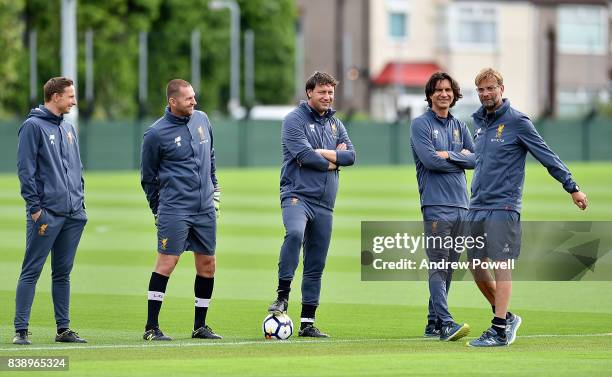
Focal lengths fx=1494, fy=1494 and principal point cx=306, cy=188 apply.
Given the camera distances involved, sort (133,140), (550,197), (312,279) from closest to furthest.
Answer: (312,279), (550,197), (133,140)

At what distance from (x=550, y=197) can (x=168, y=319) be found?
19491 mm

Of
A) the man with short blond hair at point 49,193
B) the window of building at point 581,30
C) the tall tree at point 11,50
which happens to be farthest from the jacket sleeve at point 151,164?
the window of building at point 581,30

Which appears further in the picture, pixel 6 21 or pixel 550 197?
pixel 6 21

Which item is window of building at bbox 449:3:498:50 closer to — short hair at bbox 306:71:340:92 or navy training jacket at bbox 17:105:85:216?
short hair at bbox 306:71:340:92

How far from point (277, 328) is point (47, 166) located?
2068 millimetres

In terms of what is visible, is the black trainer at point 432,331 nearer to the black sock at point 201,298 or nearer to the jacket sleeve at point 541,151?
the jacket sleeve at point 541,151

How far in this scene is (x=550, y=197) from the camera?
31.1 m

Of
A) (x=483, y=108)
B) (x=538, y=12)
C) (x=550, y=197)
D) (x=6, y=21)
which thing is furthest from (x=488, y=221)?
(x=538, y=12)

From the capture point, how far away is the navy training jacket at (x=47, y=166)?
1077 cm

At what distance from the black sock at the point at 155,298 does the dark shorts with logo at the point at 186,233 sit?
208mm

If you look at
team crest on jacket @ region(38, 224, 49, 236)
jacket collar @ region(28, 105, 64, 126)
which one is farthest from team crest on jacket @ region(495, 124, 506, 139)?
team crest on jacket @ region(38, 224, 49, 236)

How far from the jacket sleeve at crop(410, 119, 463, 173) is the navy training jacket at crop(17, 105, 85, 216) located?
8.34ft

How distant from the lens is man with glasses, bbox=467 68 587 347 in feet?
34.9

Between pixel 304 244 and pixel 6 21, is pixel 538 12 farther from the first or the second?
pixel 304 244
